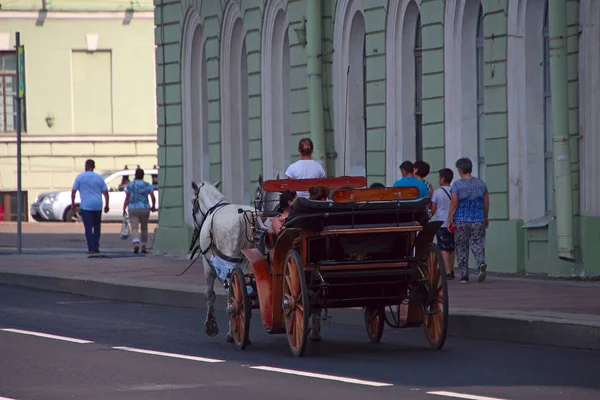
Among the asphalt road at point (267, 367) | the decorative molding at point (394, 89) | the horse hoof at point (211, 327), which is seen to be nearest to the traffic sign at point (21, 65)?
the decorative molding at point (394, 89)

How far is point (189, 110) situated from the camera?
27578 mm

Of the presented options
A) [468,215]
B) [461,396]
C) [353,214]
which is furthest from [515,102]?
[461,396]

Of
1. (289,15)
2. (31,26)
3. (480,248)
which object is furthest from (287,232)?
(31,26)

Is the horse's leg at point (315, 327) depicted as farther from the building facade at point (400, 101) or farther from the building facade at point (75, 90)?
the building facade at point (75, 90)

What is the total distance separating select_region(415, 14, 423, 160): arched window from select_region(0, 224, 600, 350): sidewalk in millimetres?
3435

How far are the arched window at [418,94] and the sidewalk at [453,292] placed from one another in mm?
3435

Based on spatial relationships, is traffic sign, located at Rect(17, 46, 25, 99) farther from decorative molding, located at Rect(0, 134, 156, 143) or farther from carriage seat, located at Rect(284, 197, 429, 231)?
decorative molding, located at Rect(0, 134, 156, 143)

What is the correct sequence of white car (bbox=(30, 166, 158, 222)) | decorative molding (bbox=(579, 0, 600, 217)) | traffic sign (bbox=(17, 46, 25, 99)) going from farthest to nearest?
1. white car (bbox=(30, 166, 158, 222))
2. traffic sign (bbox=(17, 46, 25, 99))
3. decorative molding (bbox=(579, 0, 600, 217))

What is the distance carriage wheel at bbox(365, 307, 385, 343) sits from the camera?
42.7 ft

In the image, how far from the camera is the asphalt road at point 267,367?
981 centimetres

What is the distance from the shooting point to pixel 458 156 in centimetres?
2048

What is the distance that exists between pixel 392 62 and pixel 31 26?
25544 mm

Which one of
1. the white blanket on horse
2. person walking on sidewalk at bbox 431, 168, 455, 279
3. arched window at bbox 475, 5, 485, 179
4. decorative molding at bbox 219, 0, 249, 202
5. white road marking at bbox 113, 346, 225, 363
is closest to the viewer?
white road marking at bbox 113, 346, 225, 363

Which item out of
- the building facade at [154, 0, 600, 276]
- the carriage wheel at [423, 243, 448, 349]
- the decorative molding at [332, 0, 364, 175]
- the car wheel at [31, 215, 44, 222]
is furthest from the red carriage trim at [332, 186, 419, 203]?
the car wheel at [31, 215, 44, 222]
